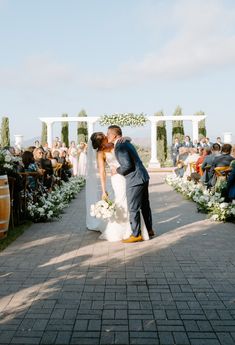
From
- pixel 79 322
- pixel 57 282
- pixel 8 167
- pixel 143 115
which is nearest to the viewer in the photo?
pixel 79 322

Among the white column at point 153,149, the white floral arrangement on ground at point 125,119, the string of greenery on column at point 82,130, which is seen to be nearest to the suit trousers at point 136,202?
the white floral arrangement on ground at point 125,119

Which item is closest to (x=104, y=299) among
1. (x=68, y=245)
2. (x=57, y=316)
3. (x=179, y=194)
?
(x=57, y=316)

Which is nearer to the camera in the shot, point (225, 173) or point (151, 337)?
point (151, 337)

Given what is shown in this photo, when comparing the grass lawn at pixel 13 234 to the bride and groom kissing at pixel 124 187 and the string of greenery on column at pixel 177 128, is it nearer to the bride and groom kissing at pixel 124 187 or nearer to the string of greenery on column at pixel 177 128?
the bride and groom kissing at pixel 124 187

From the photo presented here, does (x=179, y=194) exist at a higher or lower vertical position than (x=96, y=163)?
lower

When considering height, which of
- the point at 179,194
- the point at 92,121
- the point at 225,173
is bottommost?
the point at 179,194

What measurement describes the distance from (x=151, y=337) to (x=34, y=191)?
24.8ft

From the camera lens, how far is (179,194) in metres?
14.8

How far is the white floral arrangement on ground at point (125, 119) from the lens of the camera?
31422mm

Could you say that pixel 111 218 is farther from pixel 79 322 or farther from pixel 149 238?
pixel 79 322

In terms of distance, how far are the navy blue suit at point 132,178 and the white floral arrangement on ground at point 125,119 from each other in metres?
24.3

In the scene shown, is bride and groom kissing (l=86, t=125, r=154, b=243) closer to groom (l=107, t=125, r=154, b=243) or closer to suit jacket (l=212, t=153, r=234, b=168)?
groom (l=107, t=125, r=154, b=243)

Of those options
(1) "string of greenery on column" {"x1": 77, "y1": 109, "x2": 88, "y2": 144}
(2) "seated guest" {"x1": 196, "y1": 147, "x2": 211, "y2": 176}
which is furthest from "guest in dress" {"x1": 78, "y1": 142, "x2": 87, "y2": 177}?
(1) "string of greenery on column" {"x1": 77, "y1": 109, "x2": 88, "y2": 144}

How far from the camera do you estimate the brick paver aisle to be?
11.9ft
